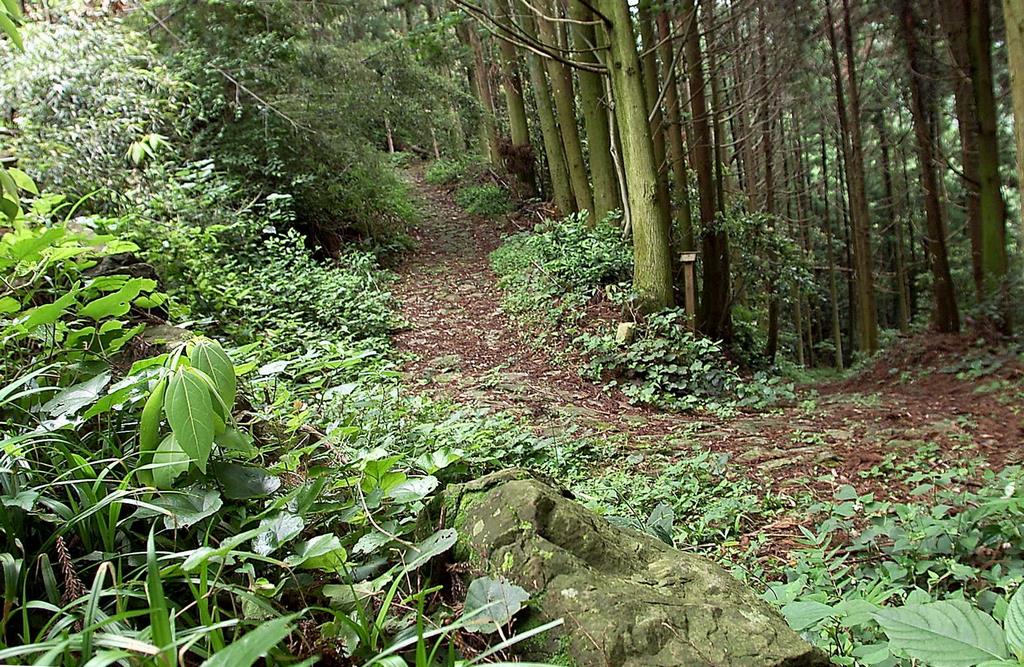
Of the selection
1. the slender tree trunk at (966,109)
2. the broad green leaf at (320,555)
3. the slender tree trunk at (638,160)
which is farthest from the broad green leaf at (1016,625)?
the slender tree trunk at (966,109)

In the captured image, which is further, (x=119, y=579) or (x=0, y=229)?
(x=0, y=229)

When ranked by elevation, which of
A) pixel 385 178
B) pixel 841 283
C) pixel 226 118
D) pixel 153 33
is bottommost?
pixel 841 283

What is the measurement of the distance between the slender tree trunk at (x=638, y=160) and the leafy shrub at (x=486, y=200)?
25.9 ft

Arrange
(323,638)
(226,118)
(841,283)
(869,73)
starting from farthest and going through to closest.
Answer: (841,283)
(869,73)
(226,118)
(323,638)

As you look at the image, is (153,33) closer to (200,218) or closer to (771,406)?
(200,218)

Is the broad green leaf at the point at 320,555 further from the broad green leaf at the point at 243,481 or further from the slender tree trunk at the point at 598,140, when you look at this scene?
the slender tree trunk at the point at 598,140

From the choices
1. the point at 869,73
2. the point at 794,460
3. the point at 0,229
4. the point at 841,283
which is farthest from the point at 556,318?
the point at 841,283

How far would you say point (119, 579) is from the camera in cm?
124

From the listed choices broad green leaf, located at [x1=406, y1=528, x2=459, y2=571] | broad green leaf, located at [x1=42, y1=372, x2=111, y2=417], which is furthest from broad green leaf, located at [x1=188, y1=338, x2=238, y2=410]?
broad green leaf, located at [x1=406, y1=528, x2=459, y2=571]

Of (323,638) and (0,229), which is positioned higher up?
(0,229)

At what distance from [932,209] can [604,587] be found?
37.0 ft

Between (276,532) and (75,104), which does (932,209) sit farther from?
(75,104)

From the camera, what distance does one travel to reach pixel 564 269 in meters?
9.48

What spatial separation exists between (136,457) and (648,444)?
4135mm
